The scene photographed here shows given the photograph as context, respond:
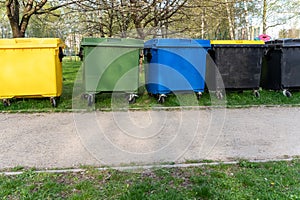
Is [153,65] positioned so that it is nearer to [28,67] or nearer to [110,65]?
[110,65]

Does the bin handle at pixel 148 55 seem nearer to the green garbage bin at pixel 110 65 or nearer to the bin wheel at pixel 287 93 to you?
the green garbage bin at pixel 110 65

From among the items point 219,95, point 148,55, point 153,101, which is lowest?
point 153,101

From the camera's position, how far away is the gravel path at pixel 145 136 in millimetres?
2947

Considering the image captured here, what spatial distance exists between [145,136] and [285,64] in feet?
12.6

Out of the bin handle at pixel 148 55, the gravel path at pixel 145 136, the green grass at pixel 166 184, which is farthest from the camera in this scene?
the bin handle at pixel 148 55

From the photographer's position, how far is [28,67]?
4703 millimetres

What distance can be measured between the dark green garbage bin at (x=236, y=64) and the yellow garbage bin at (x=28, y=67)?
3279mm

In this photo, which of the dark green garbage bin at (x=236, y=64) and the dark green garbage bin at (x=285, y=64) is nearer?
the dark green garbage bin at (x=236, y=64)

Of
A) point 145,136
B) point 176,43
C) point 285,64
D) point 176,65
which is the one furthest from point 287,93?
point 145,136

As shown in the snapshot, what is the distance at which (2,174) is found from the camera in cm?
248

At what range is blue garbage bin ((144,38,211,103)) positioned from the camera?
5094 mm

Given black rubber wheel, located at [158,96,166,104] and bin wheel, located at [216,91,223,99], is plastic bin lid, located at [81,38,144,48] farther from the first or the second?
bin wheel, located at [216,91,223,99]

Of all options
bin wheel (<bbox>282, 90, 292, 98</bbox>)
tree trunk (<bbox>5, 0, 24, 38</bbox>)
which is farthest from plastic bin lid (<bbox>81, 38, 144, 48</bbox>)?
bin wheel (<bbox>282, 90, 292, 98</bbox>)

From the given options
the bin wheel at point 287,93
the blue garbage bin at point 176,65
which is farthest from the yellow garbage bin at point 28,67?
the bin wheel at point 287,93
